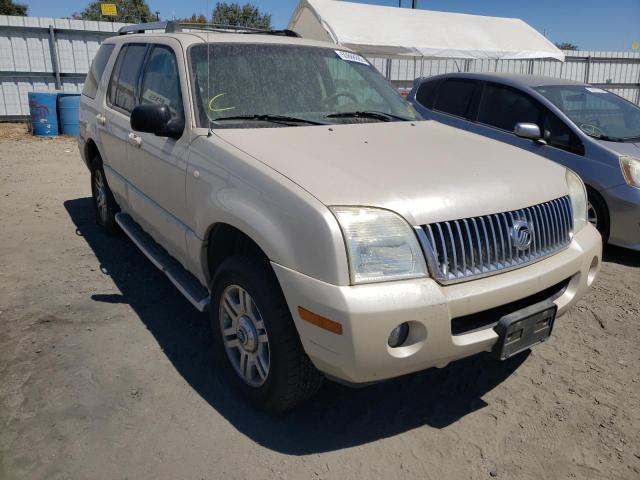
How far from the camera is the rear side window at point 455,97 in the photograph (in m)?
6.59

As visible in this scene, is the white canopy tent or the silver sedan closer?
the silver sedan

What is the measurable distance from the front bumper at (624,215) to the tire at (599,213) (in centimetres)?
5

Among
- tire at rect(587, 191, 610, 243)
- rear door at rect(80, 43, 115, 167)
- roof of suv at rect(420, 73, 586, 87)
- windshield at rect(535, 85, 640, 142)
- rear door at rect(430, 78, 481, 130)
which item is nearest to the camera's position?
rear door at rect(80, 43, 115, 167)

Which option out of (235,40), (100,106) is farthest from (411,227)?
(100,106)

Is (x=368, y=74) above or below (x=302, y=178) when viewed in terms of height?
above

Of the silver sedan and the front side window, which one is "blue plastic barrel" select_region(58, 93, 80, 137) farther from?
the front side window

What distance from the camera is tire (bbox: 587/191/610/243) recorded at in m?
5.20

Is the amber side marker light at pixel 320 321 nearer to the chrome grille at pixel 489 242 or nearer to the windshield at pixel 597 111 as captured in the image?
the chrome grille at pixel 489 242

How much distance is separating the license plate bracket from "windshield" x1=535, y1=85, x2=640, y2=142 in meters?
3.54

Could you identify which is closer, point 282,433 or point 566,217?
point 282,433

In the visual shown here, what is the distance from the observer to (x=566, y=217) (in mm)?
2943

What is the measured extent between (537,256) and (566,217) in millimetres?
416

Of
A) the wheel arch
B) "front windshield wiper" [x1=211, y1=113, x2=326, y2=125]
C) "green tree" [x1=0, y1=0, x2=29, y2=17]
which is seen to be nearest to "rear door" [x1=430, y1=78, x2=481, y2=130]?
"front windshield wiper" [x1=211, y1=113, x2=326, y2=125]

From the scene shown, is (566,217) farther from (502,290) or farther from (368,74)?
(368,74)
